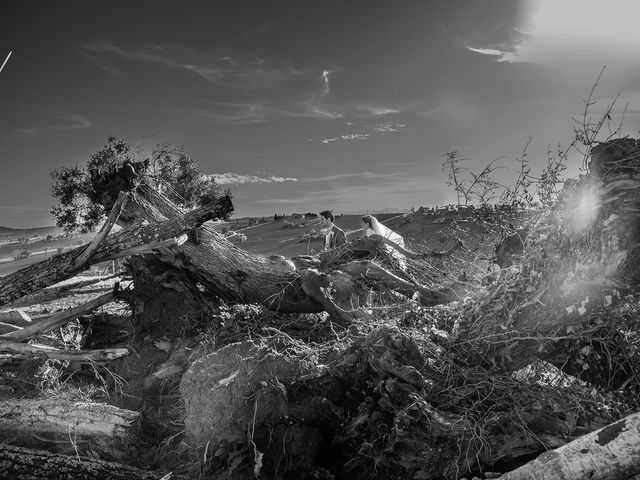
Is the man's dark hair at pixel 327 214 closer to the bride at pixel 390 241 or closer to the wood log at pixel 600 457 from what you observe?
the bride at pixel 390 241

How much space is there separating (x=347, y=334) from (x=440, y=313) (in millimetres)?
1243

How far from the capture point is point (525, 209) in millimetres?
5555

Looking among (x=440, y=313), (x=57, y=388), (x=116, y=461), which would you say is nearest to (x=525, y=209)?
(x=440, y=313)

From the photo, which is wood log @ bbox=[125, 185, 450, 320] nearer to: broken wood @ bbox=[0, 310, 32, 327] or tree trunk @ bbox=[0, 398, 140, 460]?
tree trunk @ bbox=[0, 398, 140, 460]

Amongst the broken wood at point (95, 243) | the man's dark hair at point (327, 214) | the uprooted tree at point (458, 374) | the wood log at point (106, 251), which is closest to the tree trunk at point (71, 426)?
the uprooted tree at point (458, 374)

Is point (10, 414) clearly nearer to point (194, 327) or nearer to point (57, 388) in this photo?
point (57, 388)

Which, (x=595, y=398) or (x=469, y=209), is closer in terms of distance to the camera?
(x=595, y=398)

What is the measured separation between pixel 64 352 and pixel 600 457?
21.5ft

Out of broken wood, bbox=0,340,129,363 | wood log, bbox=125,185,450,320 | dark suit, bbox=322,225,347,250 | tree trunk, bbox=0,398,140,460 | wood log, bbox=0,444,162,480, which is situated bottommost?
wood log, bbox=0,444,162,480

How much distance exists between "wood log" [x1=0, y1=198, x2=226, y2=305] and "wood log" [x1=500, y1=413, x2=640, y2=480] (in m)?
4.92

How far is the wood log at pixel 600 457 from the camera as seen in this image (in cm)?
316

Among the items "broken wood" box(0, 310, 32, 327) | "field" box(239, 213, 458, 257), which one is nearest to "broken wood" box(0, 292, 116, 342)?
"broken wood" box(0, 310, 32, 327)

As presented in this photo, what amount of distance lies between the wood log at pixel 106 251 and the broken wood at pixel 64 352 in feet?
2.17

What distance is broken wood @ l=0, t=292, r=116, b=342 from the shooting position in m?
7.57
